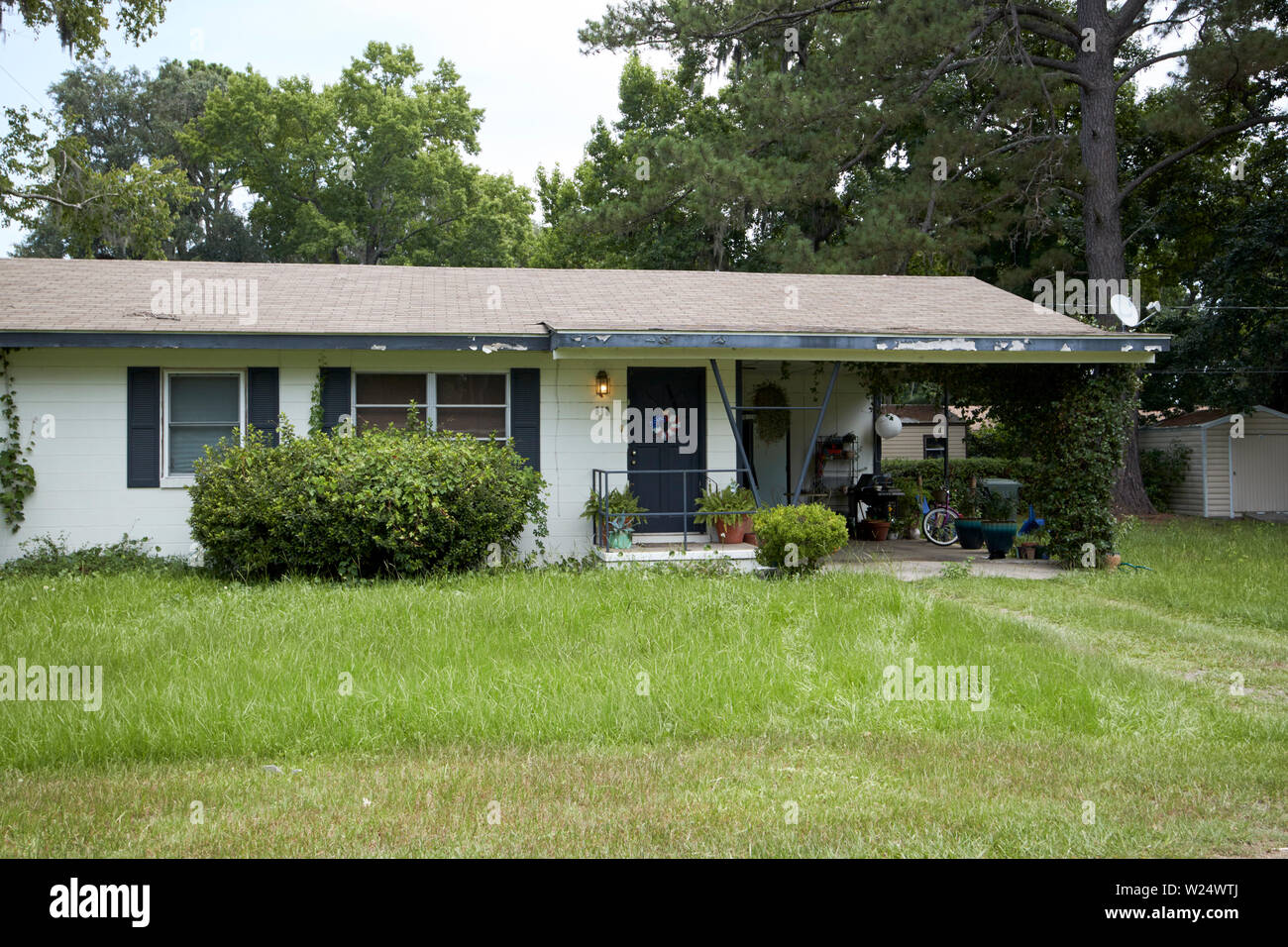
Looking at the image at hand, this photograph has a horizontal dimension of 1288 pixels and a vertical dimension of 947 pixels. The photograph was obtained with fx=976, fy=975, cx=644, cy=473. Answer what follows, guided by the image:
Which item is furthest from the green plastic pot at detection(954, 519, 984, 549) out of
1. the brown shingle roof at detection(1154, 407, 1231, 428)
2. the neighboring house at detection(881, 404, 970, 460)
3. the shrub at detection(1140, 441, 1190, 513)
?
the neighboring house at detection(881, 404, 970, 460)

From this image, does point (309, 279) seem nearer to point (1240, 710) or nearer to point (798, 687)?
point (798, 687)

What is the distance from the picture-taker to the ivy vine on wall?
35.5 ft

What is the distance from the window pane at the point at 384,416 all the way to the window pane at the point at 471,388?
362 millimetres

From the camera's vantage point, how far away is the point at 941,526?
14805 mm

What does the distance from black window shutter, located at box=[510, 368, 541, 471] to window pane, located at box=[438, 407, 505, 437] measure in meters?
0.22

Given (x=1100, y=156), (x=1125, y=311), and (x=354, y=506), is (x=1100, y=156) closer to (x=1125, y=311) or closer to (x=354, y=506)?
(x=1125, y=311)

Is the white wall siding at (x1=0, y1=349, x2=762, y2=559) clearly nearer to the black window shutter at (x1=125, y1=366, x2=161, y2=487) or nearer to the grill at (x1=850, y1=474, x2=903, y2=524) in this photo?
the black window shutter at (x1=125, y1=366, x2=161, y2=487)

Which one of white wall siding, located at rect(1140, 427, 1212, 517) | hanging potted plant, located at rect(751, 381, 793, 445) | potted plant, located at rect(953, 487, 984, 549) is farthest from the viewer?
white wall siding, located at rect(1140, 427, 1212, 517)

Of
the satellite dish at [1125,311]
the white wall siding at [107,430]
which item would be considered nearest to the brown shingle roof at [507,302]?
the satellite dish at [1125,311]

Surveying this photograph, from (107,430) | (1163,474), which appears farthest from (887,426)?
(107,430)

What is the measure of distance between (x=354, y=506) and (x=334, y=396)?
222cm

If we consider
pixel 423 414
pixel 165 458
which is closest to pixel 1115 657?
pixel 423 414

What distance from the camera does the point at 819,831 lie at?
155 inches

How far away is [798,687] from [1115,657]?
109 inches
